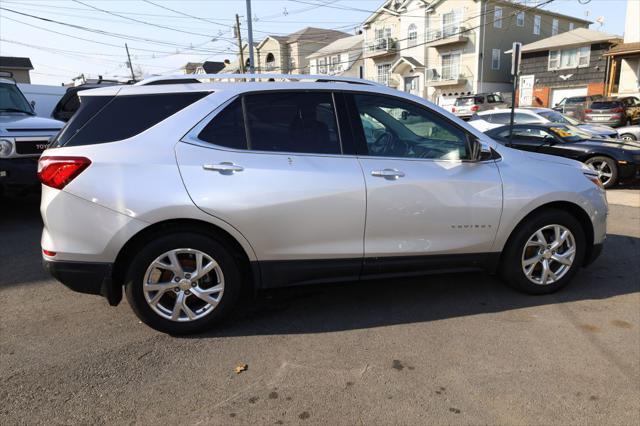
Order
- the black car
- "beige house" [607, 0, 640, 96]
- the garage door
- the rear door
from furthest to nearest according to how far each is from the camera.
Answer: the garage door, "beige house" [607, 0, 640, 96], the black car, the rear door

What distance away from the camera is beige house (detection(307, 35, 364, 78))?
5138cm

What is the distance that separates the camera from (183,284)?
3.39 meters

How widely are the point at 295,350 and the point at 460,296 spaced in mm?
Answer: 1678

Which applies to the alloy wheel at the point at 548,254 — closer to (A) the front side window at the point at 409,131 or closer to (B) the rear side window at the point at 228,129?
(A) the front side window at the point at 409,131

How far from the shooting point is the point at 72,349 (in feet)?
11.0

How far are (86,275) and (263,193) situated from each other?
51.2 inches

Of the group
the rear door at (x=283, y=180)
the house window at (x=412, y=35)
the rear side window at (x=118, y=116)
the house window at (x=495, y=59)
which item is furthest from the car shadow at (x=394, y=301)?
the house window at (x=412, y=35)

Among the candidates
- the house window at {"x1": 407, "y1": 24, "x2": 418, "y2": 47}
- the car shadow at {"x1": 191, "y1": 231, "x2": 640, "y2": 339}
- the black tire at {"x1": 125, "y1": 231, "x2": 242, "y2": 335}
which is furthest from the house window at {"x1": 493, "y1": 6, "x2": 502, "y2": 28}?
the black tire at {"x1": 125, "y1": 231, "x2": 242, "y2": 335}

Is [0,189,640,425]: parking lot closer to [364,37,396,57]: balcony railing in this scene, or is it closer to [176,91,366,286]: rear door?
[176,91,366,286]: rear door

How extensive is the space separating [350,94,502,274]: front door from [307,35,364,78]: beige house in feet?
157

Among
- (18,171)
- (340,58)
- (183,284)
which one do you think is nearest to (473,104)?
(18,171)

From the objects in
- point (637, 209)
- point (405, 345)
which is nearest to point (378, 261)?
point (405, 345)

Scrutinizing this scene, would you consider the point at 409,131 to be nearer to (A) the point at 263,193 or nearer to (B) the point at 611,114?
(A) the point at 263,193

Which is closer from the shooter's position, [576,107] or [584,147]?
[584,147]
